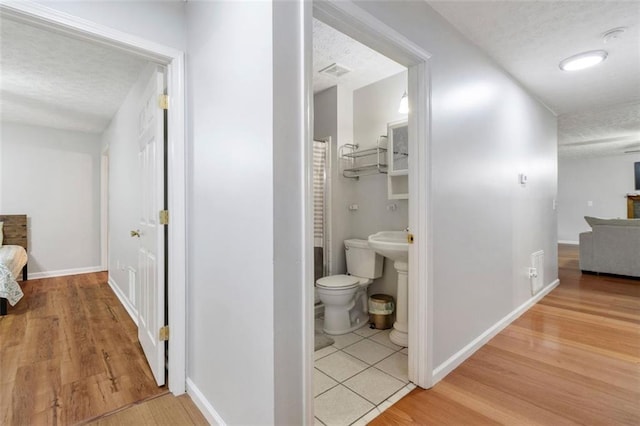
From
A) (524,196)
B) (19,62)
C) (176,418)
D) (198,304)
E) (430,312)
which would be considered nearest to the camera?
(176,418)

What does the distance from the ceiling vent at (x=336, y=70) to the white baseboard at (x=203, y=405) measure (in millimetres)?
2663

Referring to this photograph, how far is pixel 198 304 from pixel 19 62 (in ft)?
9.17

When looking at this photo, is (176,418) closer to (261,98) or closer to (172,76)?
(261,98)

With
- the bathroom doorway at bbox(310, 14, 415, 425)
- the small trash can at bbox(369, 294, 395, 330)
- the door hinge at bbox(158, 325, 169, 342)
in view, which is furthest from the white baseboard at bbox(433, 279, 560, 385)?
the door hinge at bbox(158, 325, 169, 342)

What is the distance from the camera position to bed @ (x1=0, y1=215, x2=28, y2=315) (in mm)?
2996

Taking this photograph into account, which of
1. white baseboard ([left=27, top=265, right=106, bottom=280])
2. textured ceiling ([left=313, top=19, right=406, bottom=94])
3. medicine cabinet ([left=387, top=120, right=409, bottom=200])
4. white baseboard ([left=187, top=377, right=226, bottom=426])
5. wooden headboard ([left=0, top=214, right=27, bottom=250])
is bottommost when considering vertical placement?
white baseboard ([left=187, top=377, right=226, bottom=426])

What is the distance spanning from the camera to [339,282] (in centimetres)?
262

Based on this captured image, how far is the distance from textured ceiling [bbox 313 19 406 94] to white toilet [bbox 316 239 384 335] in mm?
1615

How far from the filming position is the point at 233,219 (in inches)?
52.7

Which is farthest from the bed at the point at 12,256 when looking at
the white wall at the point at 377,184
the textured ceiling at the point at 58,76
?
the white wall at the point at 377,184

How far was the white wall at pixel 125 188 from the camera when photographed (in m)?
2.85

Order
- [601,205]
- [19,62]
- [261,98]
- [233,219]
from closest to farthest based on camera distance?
1. [261,98]
2. [233,219]
3. [19,62]
4. [601,205]

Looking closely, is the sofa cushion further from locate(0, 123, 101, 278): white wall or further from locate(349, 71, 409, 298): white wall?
locate(0, 123, 101, 278): white wall

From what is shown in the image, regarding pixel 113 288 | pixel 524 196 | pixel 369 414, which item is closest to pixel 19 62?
pixel 113 288
